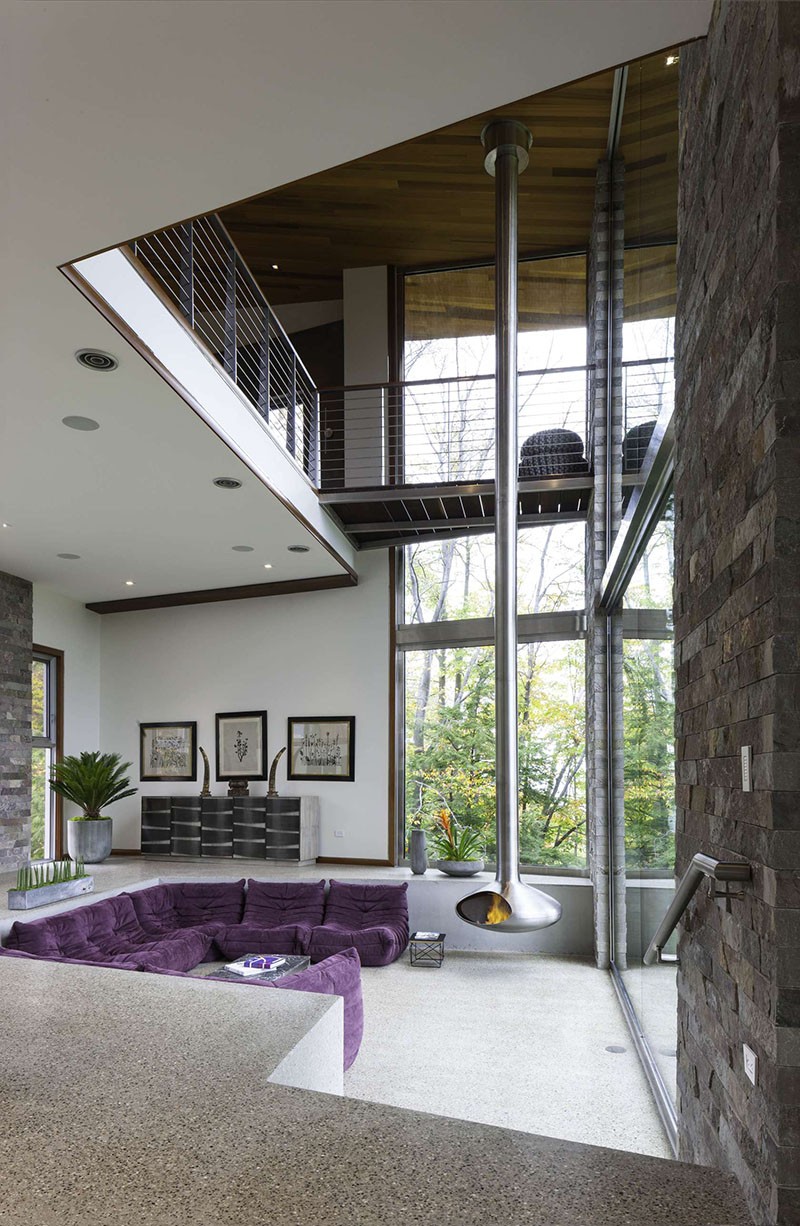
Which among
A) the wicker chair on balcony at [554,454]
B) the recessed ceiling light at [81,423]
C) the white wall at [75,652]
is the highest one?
the wicker chair on balcony at [554,454]

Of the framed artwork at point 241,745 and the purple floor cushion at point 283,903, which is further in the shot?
the framed artwork at point 241,745

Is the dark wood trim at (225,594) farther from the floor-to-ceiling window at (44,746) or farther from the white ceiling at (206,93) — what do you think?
the white ceiling at (206,93)

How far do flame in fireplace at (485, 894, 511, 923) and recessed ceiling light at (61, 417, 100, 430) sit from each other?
12.2 feet

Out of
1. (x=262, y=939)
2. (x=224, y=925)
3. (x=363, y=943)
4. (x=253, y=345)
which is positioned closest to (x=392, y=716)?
(x=363, y=943)

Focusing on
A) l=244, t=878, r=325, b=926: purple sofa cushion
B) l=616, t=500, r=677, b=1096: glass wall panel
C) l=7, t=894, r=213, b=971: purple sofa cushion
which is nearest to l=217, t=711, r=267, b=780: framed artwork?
l=244, t=878, r=325, b=926: purple sofa cushion

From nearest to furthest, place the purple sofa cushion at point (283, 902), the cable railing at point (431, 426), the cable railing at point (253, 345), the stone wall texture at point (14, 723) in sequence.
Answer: the cable railing at point (253, 345) < the purple sofa cushion at point (283, 902) < the cable railing at point (431, 426) < the stone wall texture at point (14, 723)

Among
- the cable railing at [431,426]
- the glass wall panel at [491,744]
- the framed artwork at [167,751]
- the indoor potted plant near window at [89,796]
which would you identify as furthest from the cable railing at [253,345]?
the indoor potted plant near window at [89,796]

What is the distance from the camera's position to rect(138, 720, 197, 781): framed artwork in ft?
32.7

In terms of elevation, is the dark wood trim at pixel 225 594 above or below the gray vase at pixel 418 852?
above

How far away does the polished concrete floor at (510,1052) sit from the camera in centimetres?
423

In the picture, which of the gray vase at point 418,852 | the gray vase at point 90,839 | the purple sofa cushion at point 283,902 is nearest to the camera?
the purple sofa cushion at point 283,902

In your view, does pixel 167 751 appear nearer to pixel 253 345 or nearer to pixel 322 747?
pixel 322 747

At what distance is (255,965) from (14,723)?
13.0 ft

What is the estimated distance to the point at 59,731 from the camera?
9.77 meters
